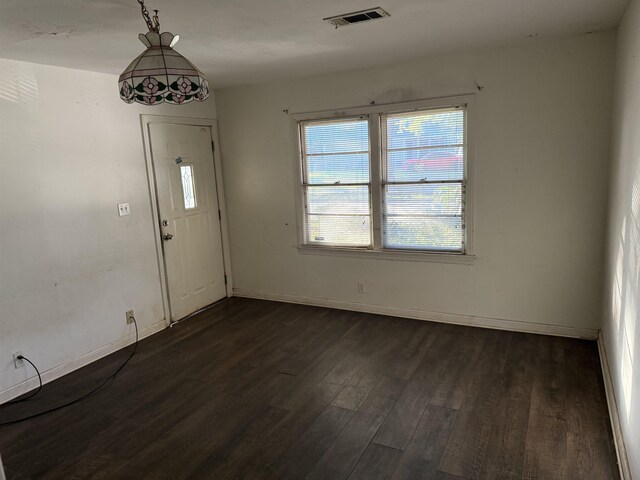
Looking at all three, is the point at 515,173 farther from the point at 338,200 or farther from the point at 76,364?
the point at 76,364

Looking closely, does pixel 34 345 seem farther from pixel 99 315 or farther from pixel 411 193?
pixel 411 193

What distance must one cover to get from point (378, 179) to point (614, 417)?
2.55 meters

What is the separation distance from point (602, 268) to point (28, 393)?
14.5ft

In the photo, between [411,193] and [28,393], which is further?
[411,193]

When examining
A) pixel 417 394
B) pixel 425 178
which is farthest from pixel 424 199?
pixel 417 394

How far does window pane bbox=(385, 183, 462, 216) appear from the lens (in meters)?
3.88

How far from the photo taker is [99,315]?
3773 mm

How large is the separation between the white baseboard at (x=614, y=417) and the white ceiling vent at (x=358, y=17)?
8.54ft

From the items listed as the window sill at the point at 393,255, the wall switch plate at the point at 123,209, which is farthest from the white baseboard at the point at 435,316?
the wall switch plate at the point at 123,209

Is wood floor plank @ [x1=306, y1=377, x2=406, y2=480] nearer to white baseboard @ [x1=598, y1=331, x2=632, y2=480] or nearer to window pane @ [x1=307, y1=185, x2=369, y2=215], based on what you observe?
white baseboard @ [x1=598, y1=331, x2=632, y2=480]

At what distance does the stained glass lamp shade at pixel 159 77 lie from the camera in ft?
6.26

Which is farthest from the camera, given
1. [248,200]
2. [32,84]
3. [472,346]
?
[248,200]

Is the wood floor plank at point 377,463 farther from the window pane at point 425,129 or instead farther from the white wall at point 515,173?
the window pane at point 425,129

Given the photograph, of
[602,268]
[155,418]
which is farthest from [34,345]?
[602,268]
